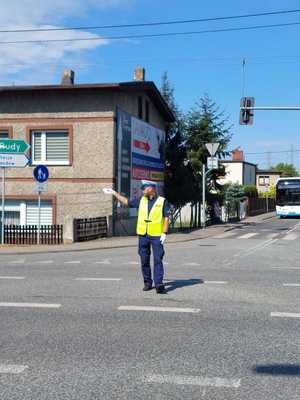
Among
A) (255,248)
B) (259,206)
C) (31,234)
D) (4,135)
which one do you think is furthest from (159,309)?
A: (259,206)

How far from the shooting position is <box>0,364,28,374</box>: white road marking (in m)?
5.41

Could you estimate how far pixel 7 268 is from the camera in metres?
13.3

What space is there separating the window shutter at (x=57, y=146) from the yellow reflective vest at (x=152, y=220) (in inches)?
622

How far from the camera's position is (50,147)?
2536cm

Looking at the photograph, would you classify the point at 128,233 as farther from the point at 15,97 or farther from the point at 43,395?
the point at 43,395

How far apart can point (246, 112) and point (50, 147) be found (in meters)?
8.67

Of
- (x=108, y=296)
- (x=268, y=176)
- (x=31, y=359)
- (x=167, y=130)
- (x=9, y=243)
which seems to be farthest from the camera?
(x=268, y=176)

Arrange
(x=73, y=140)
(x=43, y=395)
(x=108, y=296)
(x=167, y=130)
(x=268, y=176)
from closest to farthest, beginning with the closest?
1. (x=43, y=395)
2. (x=108, y=296)
3. (x=73, y=140)
4. (x=167, y=130)
5. (x=268, y=176)

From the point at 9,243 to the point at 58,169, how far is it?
4.79 meters

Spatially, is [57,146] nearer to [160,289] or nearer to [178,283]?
[178,283]

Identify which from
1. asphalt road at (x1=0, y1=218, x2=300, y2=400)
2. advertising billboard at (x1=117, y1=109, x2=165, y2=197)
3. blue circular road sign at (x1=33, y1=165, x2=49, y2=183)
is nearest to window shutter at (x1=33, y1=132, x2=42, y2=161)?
advertising billboard at (x1=117, y1=109, x2=165, y2=197)

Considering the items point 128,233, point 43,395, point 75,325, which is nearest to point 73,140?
point 128,233

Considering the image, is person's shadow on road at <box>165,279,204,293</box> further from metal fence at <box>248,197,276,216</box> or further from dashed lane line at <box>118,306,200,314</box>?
metal fence at <box>248,197,276,216</box>

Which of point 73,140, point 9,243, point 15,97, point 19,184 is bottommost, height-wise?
point 9,243
